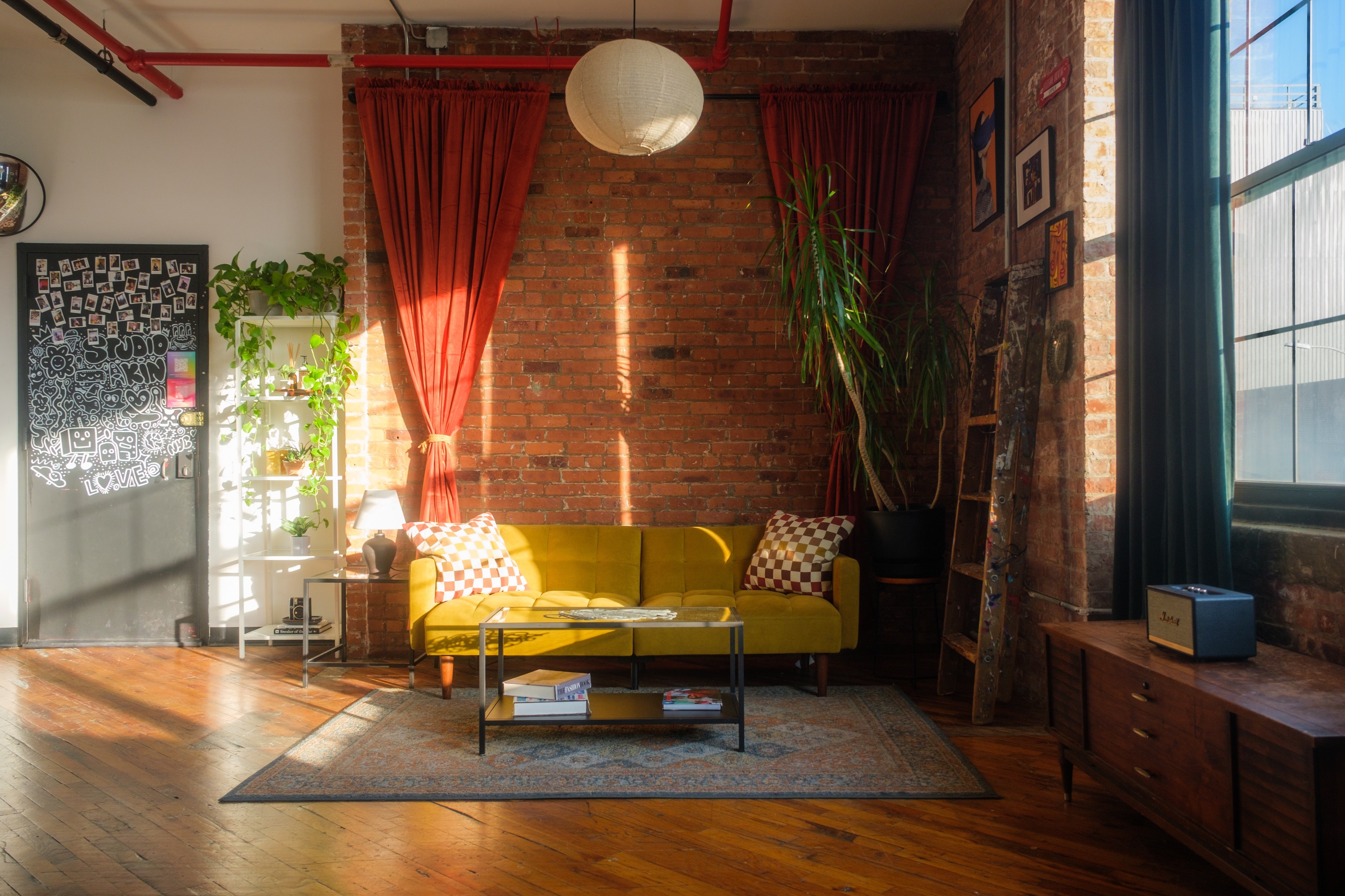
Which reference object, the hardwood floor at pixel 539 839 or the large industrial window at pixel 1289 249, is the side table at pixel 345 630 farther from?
the large industrial window at pixel 1289 249

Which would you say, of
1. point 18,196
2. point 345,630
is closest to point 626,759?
point 345,630

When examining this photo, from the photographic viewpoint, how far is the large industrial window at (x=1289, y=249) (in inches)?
97.4

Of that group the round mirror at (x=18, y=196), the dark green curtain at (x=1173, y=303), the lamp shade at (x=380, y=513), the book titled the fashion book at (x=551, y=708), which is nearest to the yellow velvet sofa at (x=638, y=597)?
the lamp shade at (x=380, y=513)

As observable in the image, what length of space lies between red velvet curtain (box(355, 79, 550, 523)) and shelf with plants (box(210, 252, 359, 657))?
428 millimetres

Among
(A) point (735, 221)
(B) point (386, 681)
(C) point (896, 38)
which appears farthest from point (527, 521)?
(C) point (896, 38)

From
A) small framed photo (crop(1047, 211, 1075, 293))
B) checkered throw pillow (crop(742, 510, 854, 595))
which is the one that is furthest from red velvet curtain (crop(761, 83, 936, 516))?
small framed photo (crop(1047, 211, 1075, 293))

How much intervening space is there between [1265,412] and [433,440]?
3.86 meters

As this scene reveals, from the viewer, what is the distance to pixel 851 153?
16.1ft

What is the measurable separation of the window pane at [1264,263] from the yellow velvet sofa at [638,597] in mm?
1935

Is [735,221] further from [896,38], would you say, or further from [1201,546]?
[1201,546]

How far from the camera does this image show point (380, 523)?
442 cm

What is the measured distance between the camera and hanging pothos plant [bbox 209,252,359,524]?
4.89 m

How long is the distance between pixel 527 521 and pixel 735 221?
6.99 feet

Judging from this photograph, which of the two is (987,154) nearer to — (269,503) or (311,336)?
(311,336)
